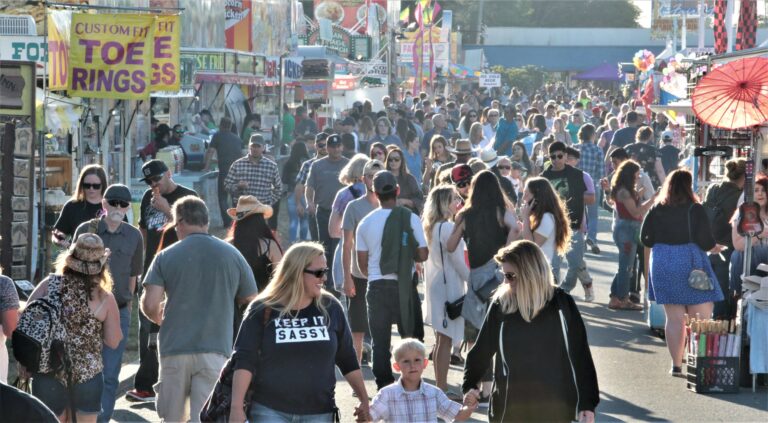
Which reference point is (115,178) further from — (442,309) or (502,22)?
(502,22)

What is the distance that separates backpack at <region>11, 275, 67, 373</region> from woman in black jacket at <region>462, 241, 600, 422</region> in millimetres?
2298

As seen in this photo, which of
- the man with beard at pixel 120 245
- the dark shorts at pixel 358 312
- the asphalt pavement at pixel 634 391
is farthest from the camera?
the dark shorts at pixel 358 312

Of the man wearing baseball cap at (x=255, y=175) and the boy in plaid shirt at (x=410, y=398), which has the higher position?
the man wearing baseball cap at (x=255, y=175)

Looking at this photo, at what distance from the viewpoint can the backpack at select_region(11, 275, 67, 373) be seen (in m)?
7.01

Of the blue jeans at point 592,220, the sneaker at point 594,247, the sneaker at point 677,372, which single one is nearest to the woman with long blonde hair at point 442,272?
the sneaker at point 677,372

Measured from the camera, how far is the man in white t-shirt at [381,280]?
9352 millimetres

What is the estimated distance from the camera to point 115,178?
17.0 m

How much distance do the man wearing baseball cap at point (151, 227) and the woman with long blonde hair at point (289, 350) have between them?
3.66 meters

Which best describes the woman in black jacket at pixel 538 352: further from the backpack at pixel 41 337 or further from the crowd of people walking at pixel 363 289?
the backpack at pixel 41 337

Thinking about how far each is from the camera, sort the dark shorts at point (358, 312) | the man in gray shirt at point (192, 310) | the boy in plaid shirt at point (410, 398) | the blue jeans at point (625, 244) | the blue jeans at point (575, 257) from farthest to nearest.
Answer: the blue jeans at point (575, 257) < the blue jeans at point (625, 244) < the dark shorts at point (358, 312) < the man in gray shirt at point (192, 310) < the boy in plaid shirt at point (410, 398)

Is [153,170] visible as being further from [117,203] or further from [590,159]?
[590,159]

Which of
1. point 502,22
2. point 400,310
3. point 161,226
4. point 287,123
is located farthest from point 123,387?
point 502,22

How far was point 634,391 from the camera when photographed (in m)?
9.98

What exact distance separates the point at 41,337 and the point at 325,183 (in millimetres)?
7479
